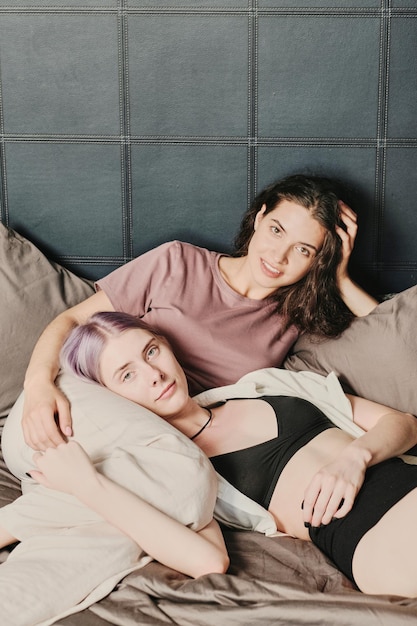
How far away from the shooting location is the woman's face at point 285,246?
1747 millimetres

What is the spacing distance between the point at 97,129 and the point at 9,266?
474mm

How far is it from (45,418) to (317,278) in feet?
2.63

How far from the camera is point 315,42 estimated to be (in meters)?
1.93

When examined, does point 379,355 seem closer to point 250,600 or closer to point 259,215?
point 259,215

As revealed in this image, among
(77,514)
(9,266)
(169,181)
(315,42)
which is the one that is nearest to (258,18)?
(315,42)

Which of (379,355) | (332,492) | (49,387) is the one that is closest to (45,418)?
(49,387)

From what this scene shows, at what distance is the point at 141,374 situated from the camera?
148 cm

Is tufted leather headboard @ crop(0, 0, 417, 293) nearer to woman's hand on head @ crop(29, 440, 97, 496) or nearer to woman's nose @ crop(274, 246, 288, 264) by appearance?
woman's nose @ crop(274, 246, 288, 264)

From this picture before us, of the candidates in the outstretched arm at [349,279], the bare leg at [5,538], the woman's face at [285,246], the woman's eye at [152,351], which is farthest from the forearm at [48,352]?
the outstretched arm at [349,279]

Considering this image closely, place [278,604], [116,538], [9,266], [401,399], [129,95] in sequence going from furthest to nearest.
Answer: [129,95] → [9,266] → [401,399] → [116,538] → [278,604]

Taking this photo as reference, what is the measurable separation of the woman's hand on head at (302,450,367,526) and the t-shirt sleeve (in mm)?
661

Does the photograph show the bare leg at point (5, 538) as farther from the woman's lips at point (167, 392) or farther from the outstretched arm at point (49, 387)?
the woman's lips at point (167, 392)

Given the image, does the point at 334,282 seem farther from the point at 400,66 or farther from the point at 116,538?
the point at 116,538

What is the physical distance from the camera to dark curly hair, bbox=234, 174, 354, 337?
5.84ft
